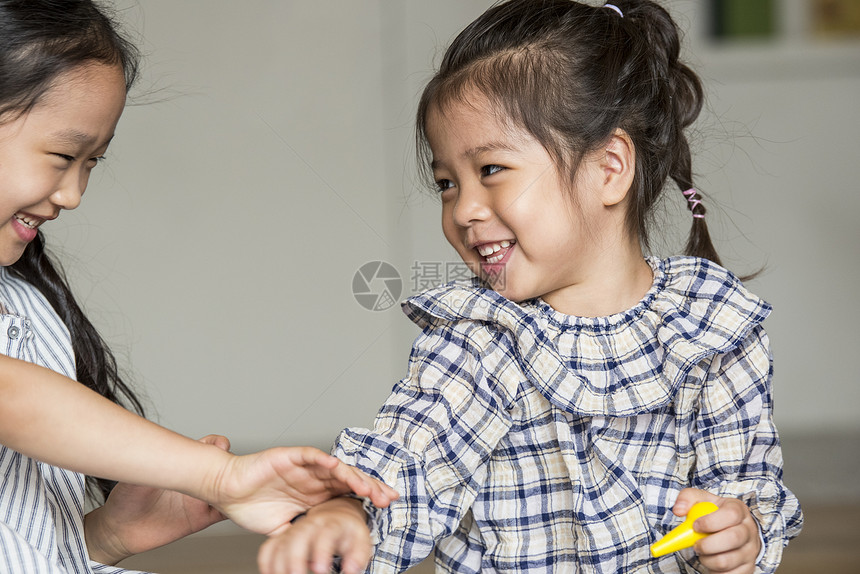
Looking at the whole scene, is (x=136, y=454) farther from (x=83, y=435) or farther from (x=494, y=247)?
(x=494, y=247)

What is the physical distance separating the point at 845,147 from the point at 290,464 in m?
2.07

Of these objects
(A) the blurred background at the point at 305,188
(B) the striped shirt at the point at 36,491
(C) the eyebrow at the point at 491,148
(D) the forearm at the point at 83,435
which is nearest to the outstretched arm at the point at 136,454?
(D) the forearm at the point at 83,435

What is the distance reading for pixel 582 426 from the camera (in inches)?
33.0

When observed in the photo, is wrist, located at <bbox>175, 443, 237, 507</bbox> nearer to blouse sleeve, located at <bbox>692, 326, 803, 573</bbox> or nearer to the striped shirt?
the striped shirt

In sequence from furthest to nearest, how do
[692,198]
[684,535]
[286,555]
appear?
[692,198] → [684,535] → [286,555]

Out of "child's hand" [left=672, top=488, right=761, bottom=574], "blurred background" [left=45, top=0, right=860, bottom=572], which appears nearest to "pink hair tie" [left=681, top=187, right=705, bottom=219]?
"child's hand" [left=672, top=488, right=761, bottom=574]

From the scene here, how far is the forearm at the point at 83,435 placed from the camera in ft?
2.07

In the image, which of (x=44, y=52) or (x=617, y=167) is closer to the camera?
(x=44, y=52)

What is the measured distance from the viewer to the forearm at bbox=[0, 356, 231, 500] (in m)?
0.63

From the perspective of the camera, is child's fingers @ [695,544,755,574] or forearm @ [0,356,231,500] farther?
child's fingers @ [695,544,755,574]

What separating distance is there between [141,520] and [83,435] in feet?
0.89

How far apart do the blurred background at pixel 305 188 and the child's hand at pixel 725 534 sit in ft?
4.73

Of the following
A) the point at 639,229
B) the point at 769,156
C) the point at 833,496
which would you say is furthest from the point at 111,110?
the point at 769,156

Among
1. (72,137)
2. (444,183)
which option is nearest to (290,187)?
(444,183)
